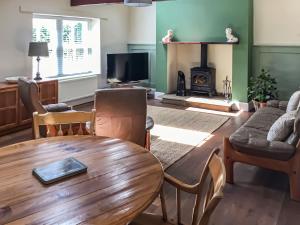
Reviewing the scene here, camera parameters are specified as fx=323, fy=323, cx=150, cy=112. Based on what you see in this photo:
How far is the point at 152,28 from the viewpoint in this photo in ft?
26.1

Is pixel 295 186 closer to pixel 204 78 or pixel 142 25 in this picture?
pixel 204 78

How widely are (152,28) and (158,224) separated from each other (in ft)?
22.2

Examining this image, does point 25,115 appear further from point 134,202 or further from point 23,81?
point 134,202

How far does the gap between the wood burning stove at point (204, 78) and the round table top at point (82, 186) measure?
5.35m

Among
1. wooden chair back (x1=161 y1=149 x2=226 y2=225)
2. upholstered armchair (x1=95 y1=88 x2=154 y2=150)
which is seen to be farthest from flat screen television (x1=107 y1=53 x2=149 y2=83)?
wooden chair back (x1=161 y1=149 x2=226 y2=225)

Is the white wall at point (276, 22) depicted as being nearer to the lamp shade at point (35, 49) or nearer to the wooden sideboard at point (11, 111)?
the lamp shade at point (35, 49)

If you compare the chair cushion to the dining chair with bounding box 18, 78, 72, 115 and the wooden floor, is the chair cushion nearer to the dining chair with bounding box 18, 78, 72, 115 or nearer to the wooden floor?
the wooden floor

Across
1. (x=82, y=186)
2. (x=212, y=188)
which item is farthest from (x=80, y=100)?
(x=212, y=188)

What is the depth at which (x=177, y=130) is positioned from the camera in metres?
5.24

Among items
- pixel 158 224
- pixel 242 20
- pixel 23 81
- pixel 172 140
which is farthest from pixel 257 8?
pixel 158 224

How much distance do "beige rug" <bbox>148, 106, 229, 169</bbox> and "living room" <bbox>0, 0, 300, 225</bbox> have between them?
29 mm

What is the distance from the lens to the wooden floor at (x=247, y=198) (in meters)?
2.64

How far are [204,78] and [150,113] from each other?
1.68m

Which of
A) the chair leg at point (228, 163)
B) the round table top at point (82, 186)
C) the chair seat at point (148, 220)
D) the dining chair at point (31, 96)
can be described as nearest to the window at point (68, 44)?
the dining chair at point (31, 96)
